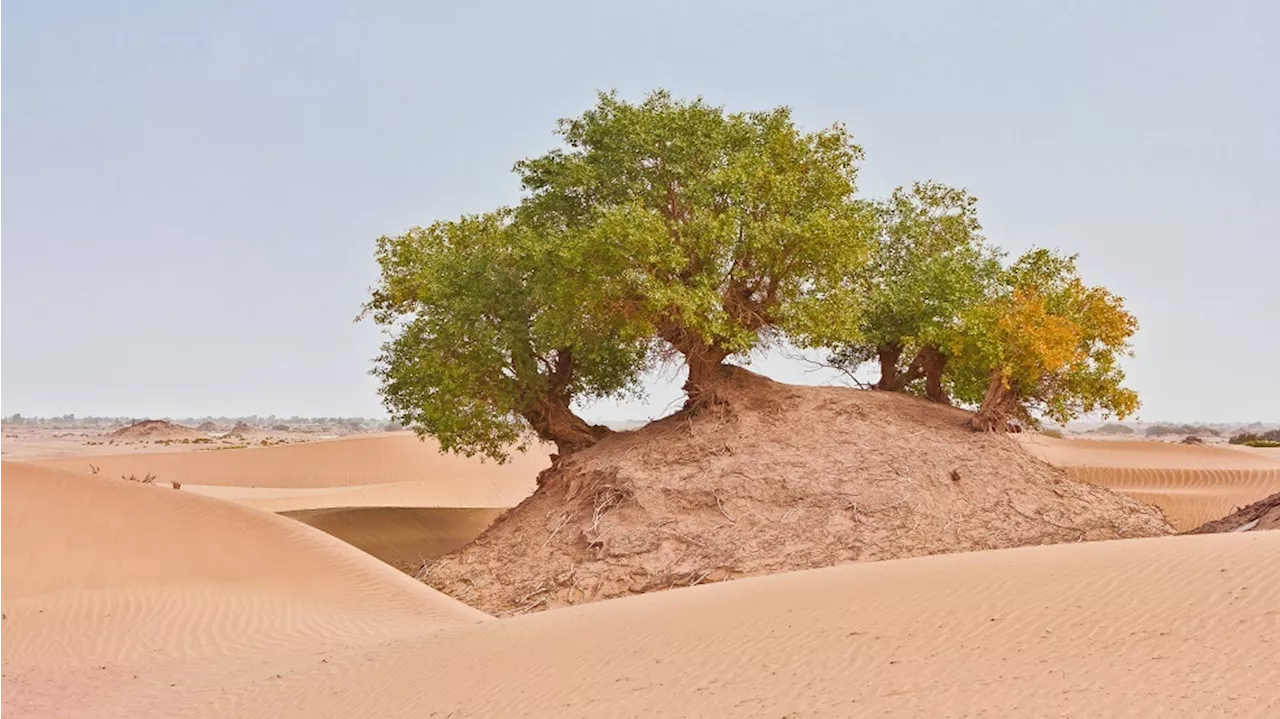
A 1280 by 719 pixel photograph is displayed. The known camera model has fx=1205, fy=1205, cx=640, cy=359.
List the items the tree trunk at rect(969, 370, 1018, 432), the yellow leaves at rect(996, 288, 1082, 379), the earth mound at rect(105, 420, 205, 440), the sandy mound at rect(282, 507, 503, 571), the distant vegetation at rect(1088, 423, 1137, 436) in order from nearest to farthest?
the yellow leaves at rect(996, 288, 1082, 379) → the tree trunk at rect(969, 370, 1018, 432) → the sandy mound at rect(282, 507, 503, 571) → the earth mound at rect(105, 420, 205, 440) → the distant vegetation at rect(1088, 423, 1137, 436)

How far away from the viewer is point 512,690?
10.6m

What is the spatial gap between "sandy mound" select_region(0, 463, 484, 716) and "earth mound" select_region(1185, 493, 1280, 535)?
10.5 metres

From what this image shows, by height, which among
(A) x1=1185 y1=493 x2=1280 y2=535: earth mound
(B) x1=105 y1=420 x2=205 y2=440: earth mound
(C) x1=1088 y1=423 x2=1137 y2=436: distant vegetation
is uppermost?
(C) x1=1088 y1=423 x2=1137 y2=436: distant vegetation

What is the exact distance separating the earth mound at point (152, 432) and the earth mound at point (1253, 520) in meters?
83.5

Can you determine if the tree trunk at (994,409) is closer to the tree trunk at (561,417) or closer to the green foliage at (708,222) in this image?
the green foliage at (708,222)

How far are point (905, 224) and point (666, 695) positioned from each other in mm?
15960

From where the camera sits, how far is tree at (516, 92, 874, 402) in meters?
20.0

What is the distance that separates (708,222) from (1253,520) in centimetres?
929

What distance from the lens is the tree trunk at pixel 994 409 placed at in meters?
21.3

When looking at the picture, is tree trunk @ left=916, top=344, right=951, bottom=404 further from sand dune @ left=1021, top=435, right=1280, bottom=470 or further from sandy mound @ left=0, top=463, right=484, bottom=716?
sand dune @ left=1021, top=435, right=1280, bottom=470

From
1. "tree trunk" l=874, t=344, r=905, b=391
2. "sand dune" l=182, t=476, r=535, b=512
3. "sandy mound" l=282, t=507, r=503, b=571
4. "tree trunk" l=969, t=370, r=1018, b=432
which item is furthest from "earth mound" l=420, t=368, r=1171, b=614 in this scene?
"sand dune" l=182, t=476, r=535, b=512

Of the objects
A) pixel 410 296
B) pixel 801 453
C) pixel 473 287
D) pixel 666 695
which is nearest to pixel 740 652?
pixel 666 695

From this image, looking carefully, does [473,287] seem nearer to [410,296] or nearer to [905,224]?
[410,296]

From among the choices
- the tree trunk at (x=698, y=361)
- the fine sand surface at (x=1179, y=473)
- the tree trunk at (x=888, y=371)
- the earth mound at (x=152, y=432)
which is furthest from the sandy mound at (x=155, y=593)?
the earth mound at (x=152, y=432)
